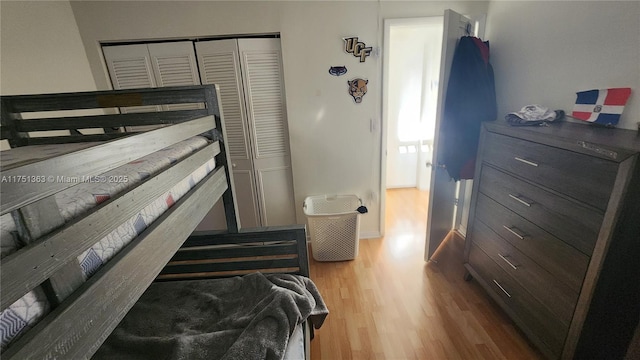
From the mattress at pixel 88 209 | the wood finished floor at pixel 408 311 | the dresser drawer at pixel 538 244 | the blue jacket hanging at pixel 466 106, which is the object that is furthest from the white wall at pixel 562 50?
the mattress at pixel 88 209

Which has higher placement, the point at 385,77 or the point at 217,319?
the point at 385,77

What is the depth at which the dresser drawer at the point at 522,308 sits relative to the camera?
1319 millimetres

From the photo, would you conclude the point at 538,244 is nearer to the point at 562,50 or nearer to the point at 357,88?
the point at 562,50

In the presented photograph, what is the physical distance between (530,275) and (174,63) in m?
2.88

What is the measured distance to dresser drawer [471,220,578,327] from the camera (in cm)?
126

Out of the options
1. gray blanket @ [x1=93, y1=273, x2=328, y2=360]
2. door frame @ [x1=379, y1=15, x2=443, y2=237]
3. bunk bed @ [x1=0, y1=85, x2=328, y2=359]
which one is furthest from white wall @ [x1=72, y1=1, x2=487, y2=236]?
gray blanket @ [x1=93, y1=273, x2=328, y2=360]

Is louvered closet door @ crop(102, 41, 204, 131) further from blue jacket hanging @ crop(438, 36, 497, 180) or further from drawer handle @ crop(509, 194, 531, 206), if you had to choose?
drawer handle @ crop(509, 194, 531, 206)

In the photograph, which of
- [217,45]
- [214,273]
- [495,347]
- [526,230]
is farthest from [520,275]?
[217,45]

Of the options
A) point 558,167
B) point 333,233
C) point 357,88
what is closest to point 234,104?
point 357,88

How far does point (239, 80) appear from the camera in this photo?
2.25 meters

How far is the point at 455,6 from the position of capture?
2135 mm

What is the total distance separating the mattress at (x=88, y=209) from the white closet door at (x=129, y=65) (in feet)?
5.32

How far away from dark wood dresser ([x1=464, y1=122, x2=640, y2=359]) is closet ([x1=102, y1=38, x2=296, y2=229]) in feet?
5.43

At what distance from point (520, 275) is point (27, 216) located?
1998 mm
